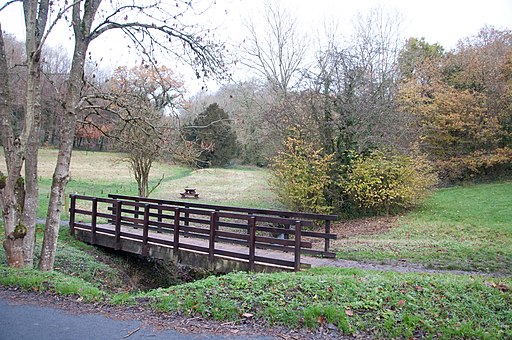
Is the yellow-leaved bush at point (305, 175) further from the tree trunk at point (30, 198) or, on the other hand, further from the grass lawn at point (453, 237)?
the tree trunk at point (30, 198)

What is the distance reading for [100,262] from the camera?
420 inches

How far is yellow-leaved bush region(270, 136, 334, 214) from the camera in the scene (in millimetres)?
17875

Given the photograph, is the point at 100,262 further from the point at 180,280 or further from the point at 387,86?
the point at 387,86

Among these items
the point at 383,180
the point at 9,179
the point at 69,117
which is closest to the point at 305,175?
the point at 383,180

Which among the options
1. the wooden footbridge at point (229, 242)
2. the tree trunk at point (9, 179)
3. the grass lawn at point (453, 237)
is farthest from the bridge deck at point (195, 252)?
the tree trunk at point (9, 179)

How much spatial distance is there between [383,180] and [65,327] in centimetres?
1569

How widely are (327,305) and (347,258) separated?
4711 mm

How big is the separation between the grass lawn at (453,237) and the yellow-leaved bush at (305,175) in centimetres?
358

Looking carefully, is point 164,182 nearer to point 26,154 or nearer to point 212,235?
point 212,235

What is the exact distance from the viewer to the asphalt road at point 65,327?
15.4 ft

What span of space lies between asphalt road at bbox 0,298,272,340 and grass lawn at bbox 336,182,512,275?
20.2 ft

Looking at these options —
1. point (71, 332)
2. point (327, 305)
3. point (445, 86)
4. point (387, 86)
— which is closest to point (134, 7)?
point (71, 332)

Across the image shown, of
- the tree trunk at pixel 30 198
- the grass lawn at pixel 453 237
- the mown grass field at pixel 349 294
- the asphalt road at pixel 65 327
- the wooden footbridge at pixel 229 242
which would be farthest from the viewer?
the grass lawn at pixel 453 237

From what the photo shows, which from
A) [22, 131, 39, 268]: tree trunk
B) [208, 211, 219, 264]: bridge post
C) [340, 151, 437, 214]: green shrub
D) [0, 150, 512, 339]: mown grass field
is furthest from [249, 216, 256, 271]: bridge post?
[340, 151, 437, 214]: green shrub
